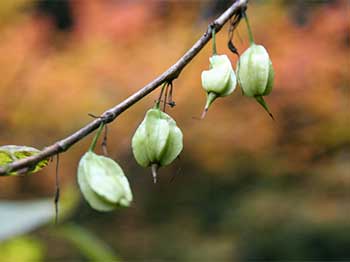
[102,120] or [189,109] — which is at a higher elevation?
[189,109]

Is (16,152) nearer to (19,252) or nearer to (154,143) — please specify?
(154,143)

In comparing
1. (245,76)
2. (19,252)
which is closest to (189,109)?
(19,252)

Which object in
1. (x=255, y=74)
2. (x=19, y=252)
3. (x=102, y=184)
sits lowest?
(x=102, y=184)

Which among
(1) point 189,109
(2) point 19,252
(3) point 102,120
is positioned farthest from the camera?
(1) point 189,109

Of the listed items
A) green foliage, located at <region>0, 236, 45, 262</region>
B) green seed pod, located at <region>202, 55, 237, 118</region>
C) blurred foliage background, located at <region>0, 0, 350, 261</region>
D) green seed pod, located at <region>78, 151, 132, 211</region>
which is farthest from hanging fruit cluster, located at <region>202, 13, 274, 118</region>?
green foliage, located at <region>0, 236, 45, 262</region>

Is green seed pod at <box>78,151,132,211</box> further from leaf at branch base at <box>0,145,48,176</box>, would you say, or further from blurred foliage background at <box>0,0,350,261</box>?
blurred foliage background at <box>0,0,350,261</box>

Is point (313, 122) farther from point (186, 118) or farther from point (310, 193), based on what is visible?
point (310, 193)

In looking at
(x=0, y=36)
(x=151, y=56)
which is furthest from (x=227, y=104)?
(x=0, y=36)

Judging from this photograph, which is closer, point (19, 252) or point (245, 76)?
point (245, 76)

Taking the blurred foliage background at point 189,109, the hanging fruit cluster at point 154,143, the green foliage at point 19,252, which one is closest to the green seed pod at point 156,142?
the hanging fruit cluster at point 154,143
